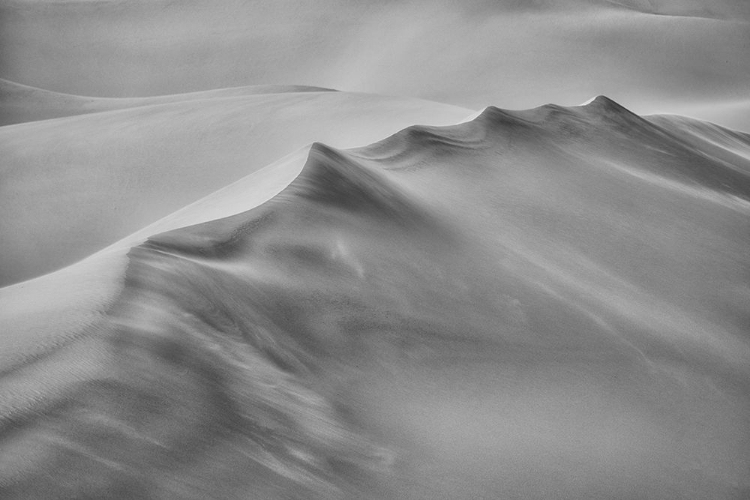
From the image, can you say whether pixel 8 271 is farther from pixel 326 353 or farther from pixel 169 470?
pixel 169 470

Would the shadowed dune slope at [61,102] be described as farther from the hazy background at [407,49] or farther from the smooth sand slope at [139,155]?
the hazy background at [407,49]

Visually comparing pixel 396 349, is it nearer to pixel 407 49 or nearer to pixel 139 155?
pixel 139 155

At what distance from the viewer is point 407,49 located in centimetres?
488

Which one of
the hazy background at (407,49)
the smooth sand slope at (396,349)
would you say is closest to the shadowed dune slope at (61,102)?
the hazy background at (407,49)

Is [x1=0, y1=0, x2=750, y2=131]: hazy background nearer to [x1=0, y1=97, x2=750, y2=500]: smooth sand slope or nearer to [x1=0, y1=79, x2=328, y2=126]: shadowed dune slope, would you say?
[x1=0, y1=79, x2=328, y2=126]: shadowed dune slope

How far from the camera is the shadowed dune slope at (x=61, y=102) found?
3824 mm

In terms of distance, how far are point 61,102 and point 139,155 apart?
4.93 feet

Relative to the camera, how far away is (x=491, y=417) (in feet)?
3.23

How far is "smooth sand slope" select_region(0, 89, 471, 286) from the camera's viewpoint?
2.37m

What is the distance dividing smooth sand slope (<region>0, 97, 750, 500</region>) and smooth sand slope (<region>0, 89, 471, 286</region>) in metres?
0.77

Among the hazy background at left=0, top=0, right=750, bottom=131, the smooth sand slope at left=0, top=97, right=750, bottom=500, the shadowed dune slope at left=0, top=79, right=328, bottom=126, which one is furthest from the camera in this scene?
the hazy background at left=0, top=0, right=750, bottom=131

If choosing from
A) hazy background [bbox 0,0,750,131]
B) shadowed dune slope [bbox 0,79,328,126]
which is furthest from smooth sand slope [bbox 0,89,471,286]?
hazy background [bbox 0,0,750,131]

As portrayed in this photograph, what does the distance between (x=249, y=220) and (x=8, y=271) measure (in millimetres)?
1276

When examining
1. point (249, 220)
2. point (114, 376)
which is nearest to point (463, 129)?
point (249, 220)
